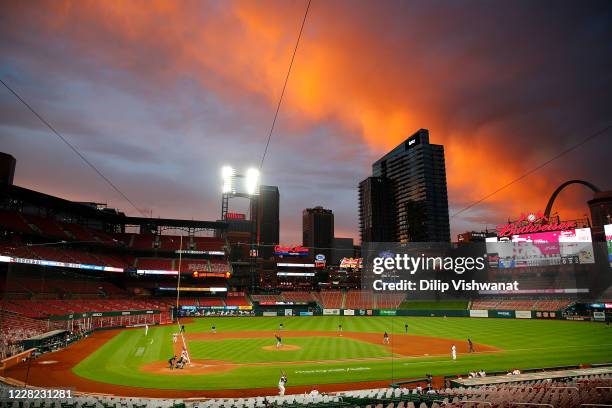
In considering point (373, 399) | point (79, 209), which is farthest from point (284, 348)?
point (79, 209)

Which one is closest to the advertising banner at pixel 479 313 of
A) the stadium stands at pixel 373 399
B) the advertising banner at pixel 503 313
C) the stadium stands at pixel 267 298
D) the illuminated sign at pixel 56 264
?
the advertising banner at pixel 503 313

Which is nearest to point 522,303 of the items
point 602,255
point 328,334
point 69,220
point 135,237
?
point 602,255

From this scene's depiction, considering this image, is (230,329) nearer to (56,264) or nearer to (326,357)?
(326,357)

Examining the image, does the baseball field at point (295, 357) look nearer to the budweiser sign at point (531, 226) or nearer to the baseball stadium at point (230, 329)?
the baseball stadium at point (230, 329)

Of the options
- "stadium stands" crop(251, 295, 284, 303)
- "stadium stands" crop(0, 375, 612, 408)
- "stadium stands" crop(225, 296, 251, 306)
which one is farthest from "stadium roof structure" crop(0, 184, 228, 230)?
"stadium stands" crop(0, 375, 612, 408)

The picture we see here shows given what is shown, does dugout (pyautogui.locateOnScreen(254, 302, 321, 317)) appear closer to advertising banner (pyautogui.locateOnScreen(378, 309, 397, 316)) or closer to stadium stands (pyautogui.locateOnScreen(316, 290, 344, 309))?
stadium stands (pyautogui.locateOnScreen(316, 290, 344, 309))

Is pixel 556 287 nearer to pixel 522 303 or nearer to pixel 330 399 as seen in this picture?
pixel 522 303
